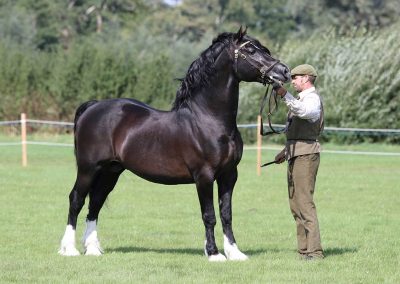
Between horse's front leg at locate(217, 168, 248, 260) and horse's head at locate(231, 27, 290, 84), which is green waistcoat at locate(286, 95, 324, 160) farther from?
horse's front leg at locate(217, 168, 248, 260)

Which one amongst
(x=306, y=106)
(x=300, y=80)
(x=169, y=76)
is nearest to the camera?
(x=306, y=106)

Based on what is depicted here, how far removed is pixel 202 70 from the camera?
8.40 metres

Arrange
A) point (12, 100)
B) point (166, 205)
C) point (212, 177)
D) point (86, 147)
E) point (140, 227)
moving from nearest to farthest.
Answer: point (212, 177) → point (86, 147) → point (140, 227) → point (166, 205) → point (12, 100)

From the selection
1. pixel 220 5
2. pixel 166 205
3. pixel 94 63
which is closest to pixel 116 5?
pixel 220 5

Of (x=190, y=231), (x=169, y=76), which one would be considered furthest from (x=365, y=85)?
(x=190, y=231)

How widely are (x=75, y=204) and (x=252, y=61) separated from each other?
2470mm

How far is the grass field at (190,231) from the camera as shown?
25.1 ft

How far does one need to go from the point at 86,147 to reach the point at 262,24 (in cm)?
6816

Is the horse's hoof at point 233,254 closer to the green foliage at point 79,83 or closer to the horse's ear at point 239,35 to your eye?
the horse's ear at point 239,35

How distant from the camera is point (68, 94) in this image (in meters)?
34.4

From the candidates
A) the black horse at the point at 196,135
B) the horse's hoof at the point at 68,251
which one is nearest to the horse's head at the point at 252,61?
the black horse at the point at 196,135

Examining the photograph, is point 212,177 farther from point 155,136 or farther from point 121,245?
point 121,245

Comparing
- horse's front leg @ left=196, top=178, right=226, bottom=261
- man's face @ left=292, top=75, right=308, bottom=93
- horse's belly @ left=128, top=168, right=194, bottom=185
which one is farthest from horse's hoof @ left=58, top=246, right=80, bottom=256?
man's face @ left=292, top=75, right=308, bottom=93

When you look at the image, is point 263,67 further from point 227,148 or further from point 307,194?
point 307,194
